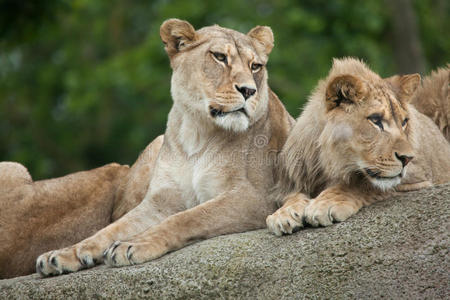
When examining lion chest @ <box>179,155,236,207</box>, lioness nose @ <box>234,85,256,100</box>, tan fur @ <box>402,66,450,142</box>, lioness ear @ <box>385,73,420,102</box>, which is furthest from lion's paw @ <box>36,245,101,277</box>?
tan fur @ <box>402,66,450,142</box>

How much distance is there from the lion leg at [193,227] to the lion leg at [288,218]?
41 cm

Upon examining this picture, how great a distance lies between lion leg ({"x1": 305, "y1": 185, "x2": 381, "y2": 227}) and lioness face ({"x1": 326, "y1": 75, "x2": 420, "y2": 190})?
0.54ft

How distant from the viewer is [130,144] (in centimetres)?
1723

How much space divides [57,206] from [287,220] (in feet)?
6.86

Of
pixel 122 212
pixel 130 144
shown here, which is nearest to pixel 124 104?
pixel 130 144

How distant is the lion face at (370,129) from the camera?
466cm

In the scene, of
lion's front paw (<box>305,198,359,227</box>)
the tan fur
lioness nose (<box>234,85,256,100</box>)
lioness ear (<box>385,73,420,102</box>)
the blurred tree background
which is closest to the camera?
lion's front paw (<box>305,198,359,227</box>)

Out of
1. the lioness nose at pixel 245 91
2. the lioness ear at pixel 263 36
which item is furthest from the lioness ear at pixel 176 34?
the lioness nose at pixel 245 91

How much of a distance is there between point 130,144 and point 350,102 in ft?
41.4

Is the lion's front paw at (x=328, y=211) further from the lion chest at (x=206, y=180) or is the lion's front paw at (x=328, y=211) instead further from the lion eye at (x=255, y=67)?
the lion eye at (x=255, y=67)

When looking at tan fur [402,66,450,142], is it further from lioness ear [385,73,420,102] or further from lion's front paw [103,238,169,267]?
lion's front paw [103,238,169,267]

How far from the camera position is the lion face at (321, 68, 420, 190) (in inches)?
184

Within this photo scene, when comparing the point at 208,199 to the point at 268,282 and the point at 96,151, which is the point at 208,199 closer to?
the point at 268,282

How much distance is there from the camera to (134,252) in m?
4.97
